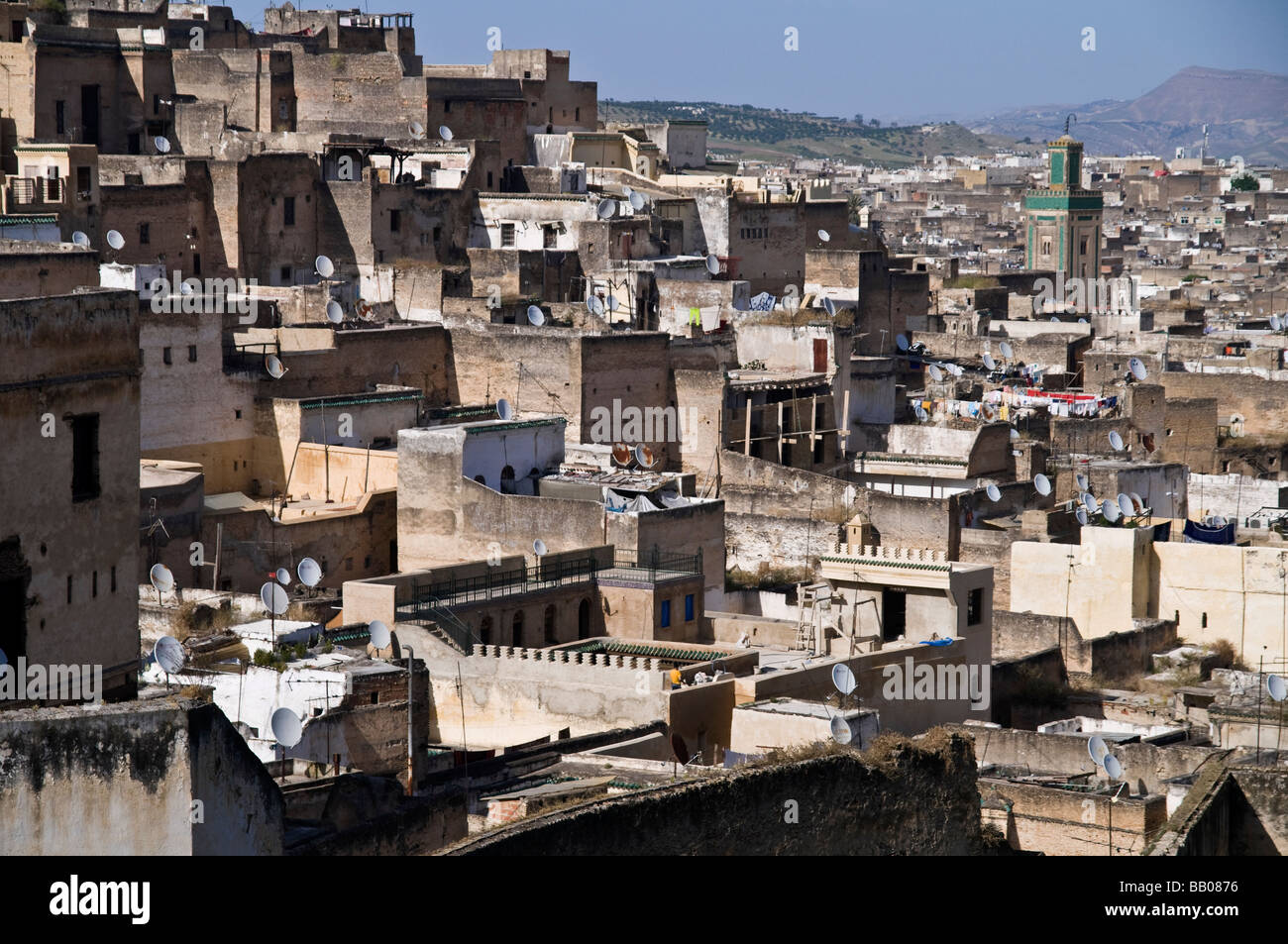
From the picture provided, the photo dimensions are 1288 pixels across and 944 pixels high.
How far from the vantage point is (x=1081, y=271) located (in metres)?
82.8

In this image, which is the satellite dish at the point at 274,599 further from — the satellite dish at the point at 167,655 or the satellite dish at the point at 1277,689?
the satellite dish at the point at 1277,689

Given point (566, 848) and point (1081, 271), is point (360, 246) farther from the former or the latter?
point (1081, 271)

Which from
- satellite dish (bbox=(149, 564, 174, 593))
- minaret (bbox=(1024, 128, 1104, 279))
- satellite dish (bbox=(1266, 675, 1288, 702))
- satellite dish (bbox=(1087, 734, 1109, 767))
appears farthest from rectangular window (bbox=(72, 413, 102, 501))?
minaret (bbox=(1024, 128, 1104, 279))

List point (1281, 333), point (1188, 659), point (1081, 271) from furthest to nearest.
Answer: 1. point (1081, 271)
2. point (1281, 333)
3. point (1188, 659)

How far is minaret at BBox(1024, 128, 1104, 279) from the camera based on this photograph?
3255 inches

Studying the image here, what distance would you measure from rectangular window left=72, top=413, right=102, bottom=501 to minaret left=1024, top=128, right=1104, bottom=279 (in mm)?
66106

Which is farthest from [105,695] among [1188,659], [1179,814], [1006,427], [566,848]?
[1006,427]

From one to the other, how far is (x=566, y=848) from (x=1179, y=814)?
5.01 metres

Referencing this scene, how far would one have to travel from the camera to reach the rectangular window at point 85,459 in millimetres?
17984

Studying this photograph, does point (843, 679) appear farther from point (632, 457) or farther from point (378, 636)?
point (632, 457)

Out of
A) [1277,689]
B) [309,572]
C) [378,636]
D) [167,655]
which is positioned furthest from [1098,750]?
[167,655]

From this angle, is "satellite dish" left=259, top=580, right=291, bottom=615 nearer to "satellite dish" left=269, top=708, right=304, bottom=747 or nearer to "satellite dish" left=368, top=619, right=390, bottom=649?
"satellite dish" left=368, top=619, right=390, bottom=649

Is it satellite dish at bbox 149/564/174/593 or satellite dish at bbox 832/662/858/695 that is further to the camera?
satellite dish at bbox 149/564/174/593

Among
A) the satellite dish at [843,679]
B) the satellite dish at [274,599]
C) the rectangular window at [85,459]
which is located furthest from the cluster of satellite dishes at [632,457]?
the rectangular window at [85,459]
